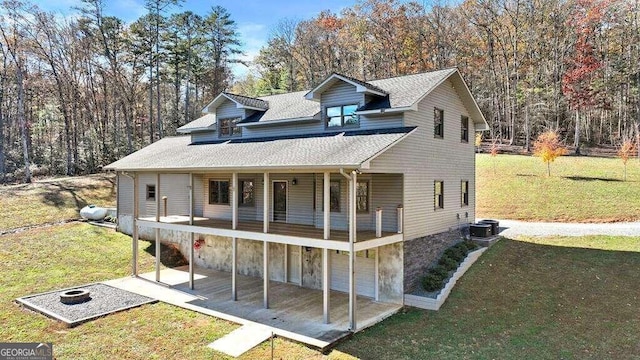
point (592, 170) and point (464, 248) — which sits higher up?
point (592, 170)

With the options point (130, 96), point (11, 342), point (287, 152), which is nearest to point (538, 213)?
point (287, 152)

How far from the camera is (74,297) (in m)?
12.1

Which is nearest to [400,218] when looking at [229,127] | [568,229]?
[229,127]

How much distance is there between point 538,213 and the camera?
21188 millimetres

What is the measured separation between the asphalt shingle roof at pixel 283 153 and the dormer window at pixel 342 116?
62 cm

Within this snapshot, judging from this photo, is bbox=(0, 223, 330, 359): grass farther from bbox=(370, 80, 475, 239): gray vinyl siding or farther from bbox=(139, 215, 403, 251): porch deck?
bbox=(370, 80, 475, 239): gray vinyl siding

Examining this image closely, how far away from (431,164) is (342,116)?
12.5 feet

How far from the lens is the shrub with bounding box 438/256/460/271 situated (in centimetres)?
1344

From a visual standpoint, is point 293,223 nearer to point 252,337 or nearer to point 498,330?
point 252,337

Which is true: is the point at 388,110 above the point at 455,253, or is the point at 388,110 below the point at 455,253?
above

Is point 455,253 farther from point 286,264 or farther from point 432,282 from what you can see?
point 286,264

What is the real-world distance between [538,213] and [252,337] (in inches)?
709

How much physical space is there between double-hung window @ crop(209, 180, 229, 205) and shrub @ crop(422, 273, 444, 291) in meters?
9.31

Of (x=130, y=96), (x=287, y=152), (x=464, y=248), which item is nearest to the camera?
(x=287, y=152)
